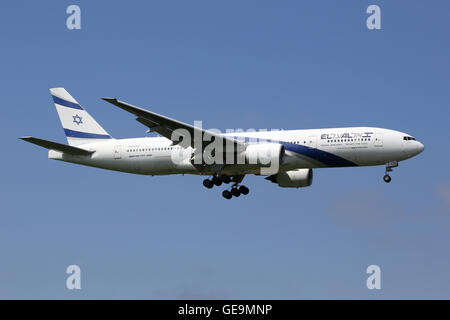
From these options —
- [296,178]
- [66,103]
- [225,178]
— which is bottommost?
[225,178]

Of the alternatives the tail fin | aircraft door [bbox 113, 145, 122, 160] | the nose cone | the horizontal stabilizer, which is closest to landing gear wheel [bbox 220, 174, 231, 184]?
aircraft door [bbox 113, 145, 122, 160]

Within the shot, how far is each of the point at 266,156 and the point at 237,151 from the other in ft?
6.25

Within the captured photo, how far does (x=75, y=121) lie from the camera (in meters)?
47.4

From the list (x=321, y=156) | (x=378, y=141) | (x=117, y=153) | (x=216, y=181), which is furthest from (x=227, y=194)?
(x=378, y=141)

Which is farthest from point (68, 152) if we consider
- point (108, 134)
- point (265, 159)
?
point (265, 159)

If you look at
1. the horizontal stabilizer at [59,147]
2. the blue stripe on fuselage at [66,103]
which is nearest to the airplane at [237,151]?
the horizontal stabilizer at [59,147]

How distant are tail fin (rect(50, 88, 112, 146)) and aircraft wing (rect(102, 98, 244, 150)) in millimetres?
6696

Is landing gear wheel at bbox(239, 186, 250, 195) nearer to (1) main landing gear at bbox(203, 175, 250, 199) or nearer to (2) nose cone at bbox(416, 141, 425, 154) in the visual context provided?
(1) main landing gear at bbox(203, 175, 250, 199)

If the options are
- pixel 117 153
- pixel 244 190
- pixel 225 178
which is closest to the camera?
pixel 225 178

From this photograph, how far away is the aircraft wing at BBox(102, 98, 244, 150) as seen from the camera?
125 feet

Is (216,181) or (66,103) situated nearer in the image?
(216,181)

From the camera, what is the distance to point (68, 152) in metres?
45.2

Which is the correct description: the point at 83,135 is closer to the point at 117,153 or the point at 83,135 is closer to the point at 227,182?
the point at 117,153

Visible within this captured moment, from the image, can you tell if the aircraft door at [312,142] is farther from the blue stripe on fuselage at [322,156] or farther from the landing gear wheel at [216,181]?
the landing gear wheel at [216,181]
